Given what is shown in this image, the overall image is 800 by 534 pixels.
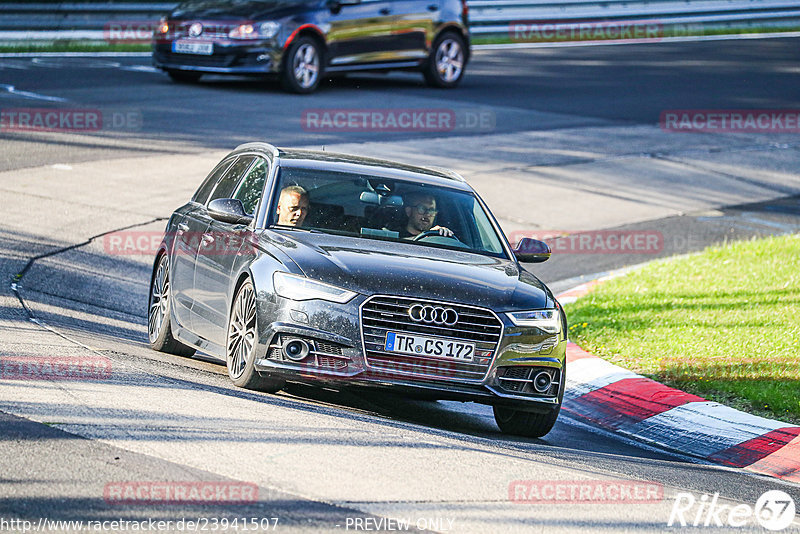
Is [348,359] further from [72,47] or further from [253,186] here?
[72,47]

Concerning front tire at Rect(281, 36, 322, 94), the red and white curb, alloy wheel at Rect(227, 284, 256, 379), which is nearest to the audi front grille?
alloy wheel at Rect(227, 284, 256, 379)

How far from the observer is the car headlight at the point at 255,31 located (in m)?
20.0

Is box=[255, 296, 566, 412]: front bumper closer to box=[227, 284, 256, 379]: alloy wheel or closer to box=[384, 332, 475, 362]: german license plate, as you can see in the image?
box=[384, 332, 475, 362]: german license plate

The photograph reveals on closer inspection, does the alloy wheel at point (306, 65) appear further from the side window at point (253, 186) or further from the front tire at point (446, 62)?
the side window at point (253, 186)

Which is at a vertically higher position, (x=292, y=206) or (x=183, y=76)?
(x=183, y=76)

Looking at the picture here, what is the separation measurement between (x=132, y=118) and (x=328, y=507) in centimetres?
1363

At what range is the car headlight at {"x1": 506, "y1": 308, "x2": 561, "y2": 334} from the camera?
7.32 metres

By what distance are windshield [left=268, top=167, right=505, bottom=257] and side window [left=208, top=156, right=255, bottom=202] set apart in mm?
688

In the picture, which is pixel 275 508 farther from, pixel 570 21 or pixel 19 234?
pixel 570 21

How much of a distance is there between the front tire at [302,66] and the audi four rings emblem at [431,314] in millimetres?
14048

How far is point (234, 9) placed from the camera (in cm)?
2038

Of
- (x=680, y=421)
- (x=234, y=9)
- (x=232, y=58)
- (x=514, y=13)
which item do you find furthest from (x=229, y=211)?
(x=514, y=13)

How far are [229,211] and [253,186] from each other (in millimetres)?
559

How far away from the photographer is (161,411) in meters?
6.31
